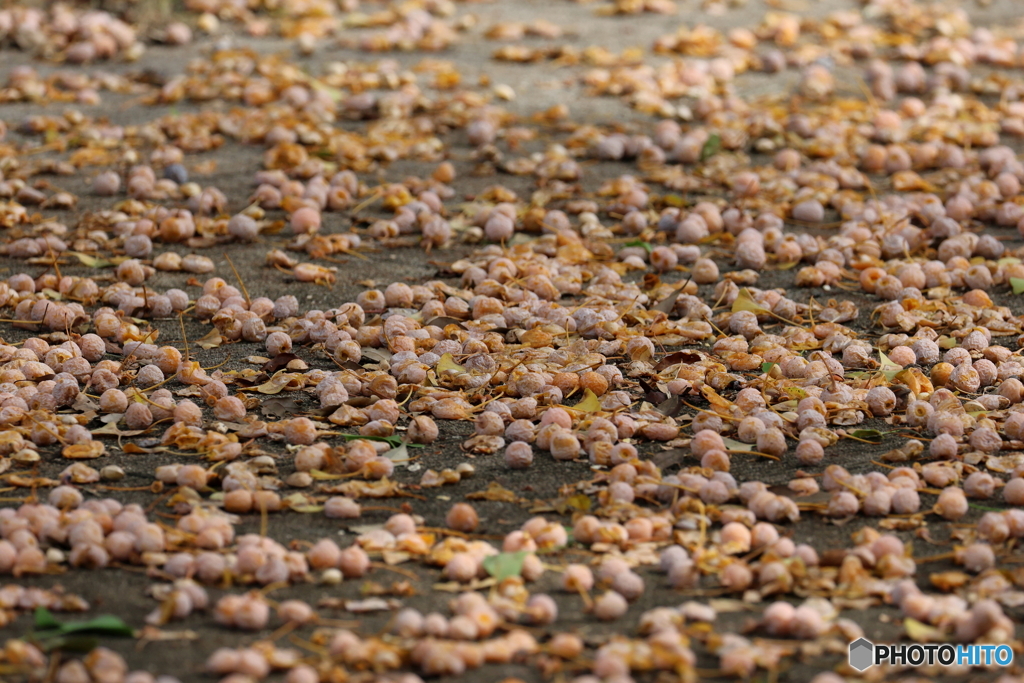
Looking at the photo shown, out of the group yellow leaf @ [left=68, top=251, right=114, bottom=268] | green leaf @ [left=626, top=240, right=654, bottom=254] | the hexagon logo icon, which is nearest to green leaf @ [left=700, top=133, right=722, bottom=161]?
green leaf @ [left=626, top=240, right=654, bottom=254]

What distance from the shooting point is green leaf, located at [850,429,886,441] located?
3.22 meters

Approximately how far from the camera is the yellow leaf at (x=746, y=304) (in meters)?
3.96

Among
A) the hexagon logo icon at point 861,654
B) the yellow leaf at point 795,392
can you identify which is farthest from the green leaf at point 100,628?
the yellow leaf at point 795,392

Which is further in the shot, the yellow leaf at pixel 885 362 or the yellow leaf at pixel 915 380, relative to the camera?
the yellow leaf at pixel 885 362

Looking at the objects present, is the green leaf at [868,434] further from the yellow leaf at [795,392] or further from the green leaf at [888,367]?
the green leaf at [888,367]

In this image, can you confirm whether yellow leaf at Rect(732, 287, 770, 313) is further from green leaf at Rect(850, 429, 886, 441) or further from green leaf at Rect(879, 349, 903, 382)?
green leaf at Rect(850, 429, 886, 441)

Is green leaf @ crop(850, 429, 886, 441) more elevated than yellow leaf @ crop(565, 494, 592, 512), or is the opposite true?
green leaf @ crop(850, 429, 886, 441)

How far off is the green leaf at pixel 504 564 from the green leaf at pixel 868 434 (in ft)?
3.66

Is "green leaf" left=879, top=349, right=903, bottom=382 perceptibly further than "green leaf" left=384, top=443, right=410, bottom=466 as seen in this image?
Yes

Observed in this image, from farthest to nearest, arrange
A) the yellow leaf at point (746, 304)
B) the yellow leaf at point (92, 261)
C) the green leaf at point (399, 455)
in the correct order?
1. the yellow leaf at point (92, 261)
2. the yellow leaf at point (746, 304)
3. the green leaf at point (399, 455)

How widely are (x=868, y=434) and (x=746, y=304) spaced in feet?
2.82

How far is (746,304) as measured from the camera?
3.97 metres

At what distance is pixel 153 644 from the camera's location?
2.38 m

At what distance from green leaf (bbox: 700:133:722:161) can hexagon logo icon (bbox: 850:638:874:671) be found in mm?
3290
